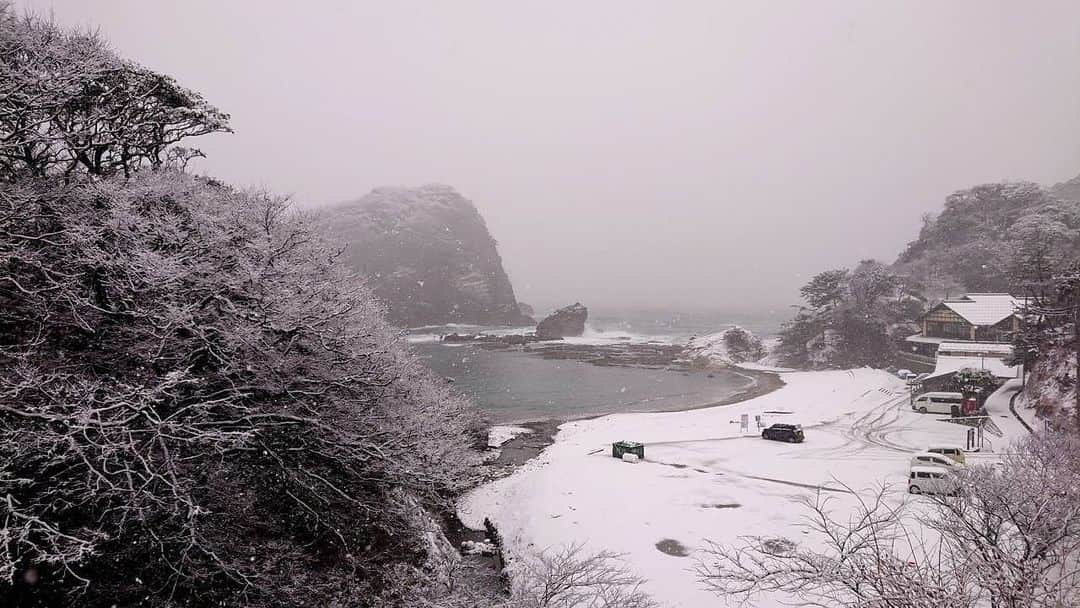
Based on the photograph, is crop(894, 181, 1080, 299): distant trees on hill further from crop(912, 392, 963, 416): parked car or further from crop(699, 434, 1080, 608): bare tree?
crop(699, 434, 1080, 608): bare tree

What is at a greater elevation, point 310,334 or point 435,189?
point 435,189

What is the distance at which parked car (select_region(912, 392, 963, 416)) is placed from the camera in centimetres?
2955

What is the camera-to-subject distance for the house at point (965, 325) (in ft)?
139

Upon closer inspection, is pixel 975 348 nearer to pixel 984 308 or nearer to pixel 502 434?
pixel 984 308

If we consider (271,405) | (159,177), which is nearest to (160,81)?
(159,177)

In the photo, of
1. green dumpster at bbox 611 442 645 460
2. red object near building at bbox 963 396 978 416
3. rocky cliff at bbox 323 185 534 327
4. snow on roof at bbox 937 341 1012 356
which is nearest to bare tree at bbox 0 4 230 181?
green dumpster at bbox 611 442 645 460

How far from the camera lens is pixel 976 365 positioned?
3269 cm

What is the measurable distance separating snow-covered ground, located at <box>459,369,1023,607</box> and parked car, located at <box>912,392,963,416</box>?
0.75m

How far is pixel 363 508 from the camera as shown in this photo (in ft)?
38.8

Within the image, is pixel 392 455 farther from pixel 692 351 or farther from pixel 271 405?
pixel 692 351

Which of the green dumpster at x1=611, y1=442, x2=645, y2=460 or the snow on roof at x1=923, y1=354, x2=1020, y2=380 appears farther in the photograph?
the snow on roof at x1=923, y1=354, x2=1020, y2=380

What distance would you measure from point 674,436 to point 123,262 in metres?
25.9

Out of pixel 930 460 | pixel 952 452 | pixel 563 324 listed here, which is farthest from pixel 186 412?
pixel 563 324

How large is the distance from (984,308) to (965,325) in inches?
81.9
